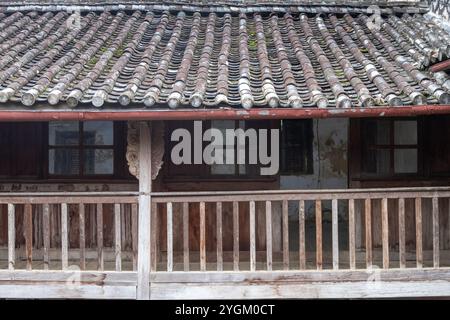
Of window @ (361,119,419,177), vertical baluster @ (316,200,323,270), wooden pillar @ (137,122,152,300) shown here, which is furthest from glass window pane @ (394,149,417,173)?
wooden pillar @ (137,122,152,300)

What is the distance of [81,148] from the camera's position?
350 inches

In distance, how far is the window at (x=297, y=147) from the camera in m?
10.9

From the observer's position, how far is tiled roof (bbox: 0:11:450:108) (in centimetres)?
647

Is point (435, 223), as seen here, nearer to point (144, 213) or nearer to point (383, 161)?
point (383, 161)

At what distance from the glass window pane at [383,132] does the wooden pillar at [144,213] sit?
3.91 metres

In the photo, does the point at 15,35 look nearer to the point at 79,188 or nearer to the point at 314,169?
the point at 79,188

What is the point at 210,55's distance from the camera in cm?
815

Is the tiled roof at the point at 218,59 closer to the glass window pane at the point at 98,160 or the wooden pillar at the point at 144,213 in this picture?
the wooden pillar at the point at 144,213

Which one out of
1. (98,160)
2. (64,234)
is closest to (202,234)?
(64,234)

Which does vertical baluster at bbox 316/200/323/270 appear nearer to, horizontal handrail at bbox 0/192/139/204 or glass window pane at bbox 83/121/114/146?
horizontal handrail at bbox 0/192/139/204

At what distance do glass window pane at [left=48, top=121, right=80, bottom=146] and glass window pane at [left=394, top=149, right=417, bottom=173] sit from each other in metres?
5.05

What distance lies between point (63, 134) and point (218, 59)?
286cm

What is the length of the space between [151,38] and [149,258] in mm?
3681

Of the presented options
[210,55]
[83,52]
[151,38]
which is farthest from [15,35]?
[210,55]
